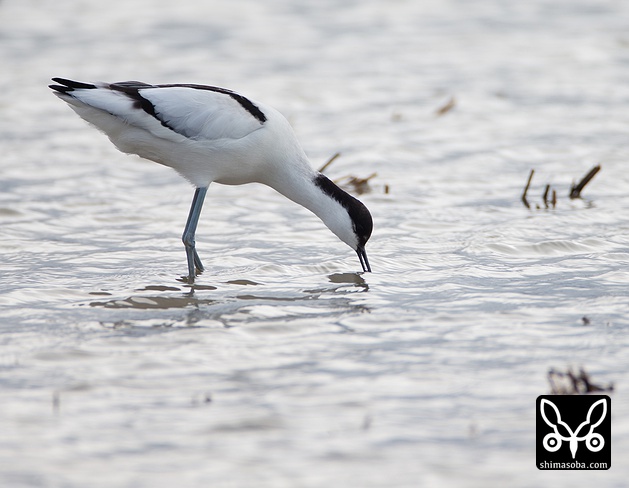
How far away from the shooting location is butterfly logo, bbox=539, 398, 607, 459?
13.9ft

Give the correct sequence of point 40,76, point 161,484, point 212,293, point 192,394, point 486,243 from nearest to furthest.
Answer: point 161,484 → point 192,394 → point 212,293 → point 486,243 → point 40,76

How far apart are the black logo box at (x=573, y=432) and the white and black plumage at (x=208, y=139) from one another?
2579mm

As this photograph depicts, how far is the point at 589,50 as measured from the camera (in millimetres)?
13844

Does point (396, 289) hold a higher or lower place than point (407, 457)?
higher

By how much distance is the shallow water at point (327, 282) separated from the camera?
166 inches

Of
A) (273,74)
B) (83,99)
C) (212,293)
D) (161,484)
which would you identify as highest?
(273,74)

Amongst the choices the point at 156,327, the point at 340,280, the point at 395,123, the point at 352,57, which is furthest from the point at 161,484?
the point at 352,57

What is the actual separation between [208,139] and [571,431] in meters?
3.28

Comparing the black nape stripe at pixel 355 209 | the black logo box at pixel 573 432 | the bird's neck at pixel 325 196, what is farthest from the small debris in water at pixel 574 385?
the bird's neck at pixel 325 196

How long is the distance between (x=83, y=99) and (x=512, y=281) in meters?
3.00

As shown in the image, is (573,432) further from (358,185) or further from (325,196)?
(358,185)

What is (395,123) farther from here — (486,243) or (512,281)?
(512,281)

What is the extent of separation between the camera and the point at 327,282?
22.2 ft

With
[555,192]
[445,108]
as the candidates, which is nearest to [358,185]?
[555,192]
